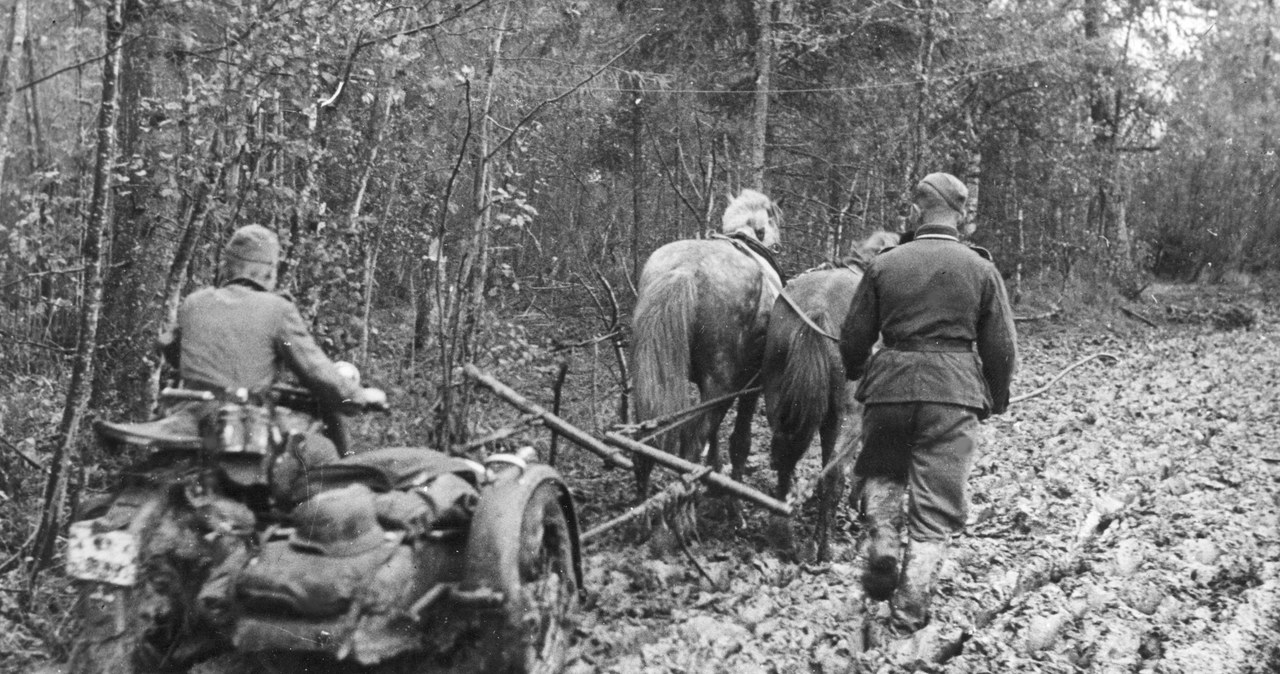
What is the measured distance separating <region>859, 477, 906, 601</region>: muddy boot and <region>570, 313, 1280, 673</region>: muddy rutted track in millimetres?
259

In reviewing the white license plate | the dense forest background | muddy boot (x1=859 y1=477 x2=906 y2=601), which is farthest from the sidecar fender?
the dense forest background

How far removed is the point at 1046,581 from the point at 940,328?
1.52 metres

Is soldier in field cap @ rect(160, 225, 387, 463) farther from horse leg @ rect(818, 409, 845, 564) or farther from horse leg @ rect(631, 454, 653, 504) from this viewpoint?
horse leg @ rect(818, 409, 845, 564)

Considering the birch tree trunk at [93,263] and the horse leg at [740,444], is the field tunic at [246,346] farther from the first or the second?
the horse leg at [740,444]

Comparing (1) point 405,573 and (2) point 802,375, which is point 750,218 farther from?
(1) point 405,573

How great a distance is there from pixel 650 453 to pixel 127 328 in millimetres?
4328

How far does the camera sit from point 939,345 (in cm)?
489

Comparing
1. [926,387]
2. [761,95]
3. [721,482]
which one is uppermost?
[761,95]

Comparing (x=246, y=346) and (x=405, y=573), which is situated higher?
(x=246, y=346)

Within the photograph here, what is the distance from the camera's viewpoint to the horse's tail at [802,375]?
6.43 metres

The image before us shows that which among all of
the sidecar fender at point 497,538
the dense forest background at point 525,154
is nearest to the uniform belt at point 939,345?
the sidecar fender at point 497,538

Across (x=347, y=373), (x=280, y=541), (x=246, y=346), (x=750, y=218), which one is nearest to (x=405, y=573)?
(x=280, y=541)

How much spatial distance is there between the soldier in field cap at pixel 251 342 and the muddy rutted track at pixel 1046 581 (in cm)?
156

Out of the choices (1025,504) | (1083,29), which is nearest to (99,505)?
(1025,504)
